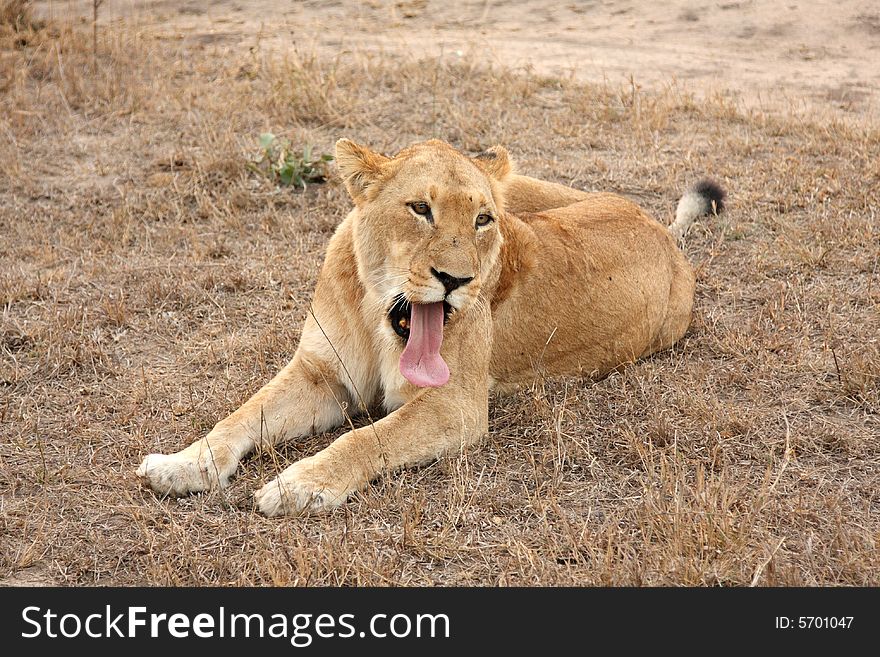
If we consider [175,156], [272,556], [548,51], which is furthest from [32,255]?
[548,51]

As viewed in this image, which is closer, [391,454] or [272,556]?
[272,556]

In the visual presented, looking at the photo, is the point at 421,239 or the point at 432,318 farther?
the point at 432,318

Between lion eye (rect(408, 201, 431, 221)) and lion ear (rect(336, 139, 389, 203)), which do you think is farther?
lion ear (rect(336, 139, 389, 203))

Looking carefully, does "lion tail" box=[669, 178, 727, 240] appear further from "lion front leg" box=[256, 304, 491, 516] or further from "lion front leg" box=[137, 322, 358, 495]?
"lion front leg" box=[137, 322, 358, 495]

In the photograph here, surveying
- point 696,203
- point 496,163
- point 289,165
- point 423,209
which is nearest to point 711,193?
point 696,203

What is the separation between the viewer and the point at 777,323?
4.78 m

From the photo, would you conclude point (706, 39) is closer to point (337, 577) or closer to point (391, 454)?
point (391, 454)

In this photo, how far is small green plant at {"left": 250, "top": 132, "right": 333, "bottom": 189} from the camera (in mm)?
6434

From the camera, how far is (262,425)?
368 cm

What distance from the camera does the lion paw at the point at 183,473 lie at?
344 centimetres

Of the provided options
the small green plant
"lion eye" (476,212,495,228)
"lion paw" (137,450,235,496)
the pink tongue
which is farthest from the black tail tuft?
"lion paw" (137,450,235,496)

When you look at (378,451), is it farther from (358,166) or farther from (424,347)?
(358,166)

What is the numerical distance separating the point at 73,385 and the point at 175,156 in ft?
9.23

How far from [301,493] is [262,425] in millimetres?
452
